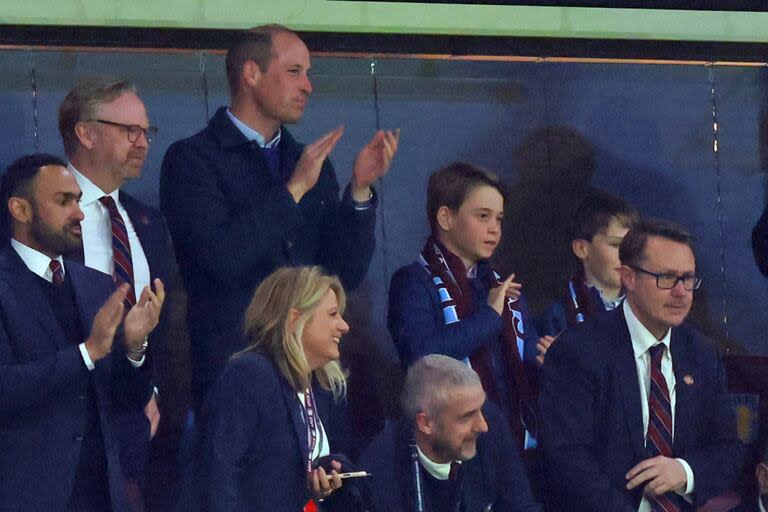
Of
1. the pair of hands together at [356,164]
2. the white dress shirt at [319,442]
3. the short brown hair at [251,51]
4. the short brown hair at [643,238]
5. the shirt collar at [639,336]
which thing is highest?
the short brown hair at [251,51]

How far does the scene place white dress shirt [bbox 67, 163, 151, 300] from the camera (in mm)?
6531

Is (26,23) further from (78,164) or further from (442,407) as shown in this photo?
(442,407)

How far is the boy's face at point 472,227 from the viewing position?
7090 millimetres

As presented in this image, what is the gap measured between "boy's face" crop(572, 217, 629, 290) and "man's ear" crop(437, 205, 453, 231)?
2.48 feet

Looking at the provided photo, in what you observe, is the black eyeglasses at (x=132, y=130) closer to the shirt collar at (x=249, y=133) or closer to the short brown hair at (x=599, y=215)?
the shirt collar at (x=249, y=133)

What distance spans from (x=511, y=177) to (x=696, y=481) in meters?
1.98

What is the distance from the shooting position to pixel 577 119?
8.12 meters

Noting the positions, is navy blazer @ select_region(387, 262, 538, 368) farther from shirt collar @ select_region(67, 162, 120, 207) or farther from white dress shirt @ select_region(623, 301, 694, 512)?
shirt collar @ select_region(67, 162, 120, 207)

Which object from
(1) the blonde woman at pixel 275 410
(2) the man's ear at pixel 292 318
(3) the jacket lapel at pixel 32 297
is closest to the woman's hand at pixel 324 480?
(1) the blonde woman at pixel 275 410

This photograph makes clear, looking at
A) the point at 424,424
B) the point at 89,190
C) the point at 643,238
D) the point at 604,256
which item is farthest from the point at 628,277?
the point at 89,190

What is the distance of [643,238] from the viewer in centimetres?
677

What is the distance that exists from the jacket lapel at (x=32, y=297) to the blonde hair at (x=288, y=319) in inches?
23.7

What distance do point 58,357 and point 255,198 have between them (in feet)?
3.76

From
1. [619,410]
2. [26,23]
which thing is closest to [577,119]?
[619,410]
